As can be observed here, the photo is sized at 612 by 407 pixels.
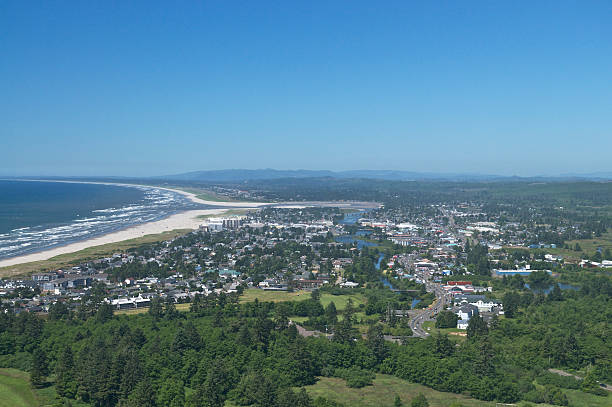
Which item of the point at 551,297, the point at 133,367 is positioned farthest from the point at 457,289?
the point at 133,367

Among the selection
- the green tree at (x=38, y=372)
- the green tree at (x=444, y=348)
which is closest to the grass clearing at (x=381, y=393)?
the green tree at (x=444, y=348)

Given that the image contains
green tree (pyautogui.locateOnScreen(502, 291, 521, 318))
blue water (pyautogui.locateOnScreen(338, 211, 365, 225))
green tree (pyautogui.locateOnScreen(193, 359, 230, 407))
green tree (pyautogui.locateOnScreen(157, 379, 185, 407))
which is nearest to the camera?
green tree (pyautogui.locateOnScreen(193, 359, 230, 407))

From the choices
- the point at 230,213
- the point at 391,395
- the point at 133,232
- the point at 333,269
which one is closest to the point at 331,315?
the point at 391,395

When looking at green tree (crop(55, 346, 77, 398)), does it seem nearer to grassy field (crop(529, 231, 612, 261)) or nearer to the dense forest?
the dense forest

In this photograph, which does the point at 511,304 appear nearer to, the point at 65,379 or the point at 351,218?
the point at 65,379

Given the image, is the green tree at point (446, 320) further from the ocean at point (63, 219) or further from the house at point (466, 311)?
the ocean at point (63, 219)

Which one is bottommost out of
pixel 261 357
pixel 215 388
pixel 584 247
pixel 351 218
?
pixel 351 218

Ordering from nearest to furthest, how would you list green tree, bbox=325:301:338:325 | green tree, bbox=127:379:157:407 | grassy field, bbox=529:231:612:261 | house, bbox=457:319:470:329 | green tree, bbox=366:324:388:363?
1. green tree, bbox=127:379:157:407
2. green tree, bbox=366:324:388:363
3. green tree, bbox=325:301:338:325
4. house, bbox=457:319:470:329
5. grassy field, bbox=529:231:612:261

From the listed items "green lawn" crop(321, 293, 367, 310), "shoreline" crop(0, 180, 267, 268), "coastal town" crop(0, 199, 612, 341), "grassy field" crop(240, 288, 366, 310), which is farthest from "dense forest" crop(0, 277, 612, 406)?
"shoreline" crop(0, 180, 267, 268)

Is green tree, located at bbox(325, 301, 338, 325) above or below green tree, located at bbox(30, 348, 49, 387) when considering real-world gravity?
below
